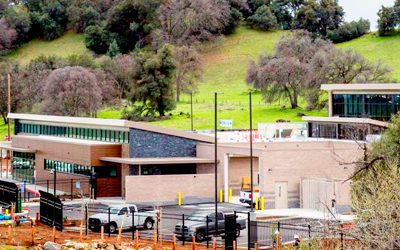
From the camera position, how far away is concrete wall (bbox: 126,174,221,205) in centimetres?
5831

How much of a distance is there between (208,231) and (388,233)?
16.8 metres

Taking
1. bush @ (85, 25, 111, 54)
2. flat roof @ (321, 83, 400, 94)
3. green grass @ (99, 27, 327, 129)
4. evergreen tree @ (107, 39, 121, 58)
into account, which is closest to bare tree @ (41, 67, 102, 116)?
green grass @ (99, 27, 327, 129)

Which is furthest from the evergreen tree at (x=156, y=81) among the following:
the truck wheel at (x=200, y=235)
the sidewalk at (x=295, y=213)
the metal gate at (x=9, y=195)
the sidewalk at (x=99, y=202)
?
the truck wheel at (x=200, y=235)

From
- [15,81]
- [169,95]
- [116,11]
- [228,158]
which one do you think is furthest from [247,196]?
[116,11]

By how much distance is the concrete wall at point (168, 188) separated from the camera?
191 feet

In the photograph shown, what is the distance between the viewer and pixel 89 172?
2501 inches

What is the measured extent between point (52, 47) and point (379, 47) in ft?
231

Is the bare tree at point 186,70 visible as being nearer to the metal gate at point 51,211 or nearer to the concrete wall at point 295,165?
the concrete wall at point 295,165

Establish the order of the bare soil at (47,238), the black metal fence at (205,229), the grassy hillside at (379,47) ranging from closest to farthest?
the black metal fence at (205,229), the bare soil at (47,238), the grassy hillside at (379,47)

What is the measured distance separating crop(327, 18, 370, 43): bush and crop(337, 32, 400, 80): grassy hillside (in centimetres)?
247

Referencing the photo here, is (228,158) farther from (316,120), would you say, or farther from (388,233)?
(388,233)

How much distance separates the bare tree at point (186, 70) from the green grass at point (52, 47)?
1955 inches

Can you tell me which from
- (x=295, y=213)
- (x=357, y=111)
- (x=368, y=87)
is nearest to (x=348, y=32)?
(x=357, y=111)

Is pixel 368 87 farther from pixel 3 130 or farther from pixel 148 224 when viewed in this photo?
pixel 3 130
